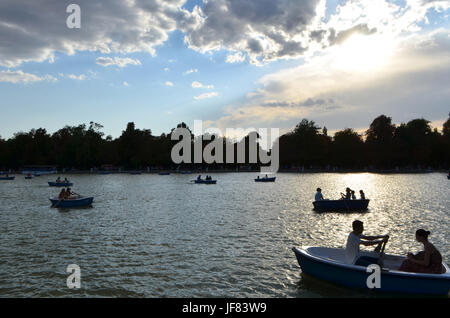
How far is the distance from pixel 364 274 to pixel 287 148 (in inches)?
5999

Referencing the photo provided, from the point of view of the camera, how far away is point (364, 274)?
10938mm

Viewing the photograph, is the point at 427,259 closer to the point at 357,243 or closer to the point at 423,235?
the point at 423,235

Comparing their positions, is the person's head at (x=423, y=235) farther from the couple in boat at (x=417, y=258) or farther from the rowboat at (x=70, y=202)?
the rowboat at (x=70, y=202)

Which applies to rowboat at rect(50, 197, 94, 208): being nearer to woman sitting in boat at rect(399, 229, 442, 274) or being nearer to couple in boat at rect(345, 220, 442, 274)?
couple in boat at rect(345, 220, 442, 274)

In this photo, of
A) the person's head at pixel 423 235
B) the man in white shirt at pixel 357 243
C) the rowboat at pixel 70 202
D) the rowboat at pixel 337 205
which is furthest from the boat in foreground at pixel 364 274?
the rowboat at pixel 70 202

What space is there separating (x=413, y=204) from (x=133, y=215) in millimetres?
29437

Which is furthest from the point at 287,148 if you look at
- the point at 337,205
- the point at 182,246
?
the point at 182,246

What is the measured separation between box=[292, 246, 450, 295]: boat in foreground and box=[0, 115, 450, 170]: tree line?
138 metres

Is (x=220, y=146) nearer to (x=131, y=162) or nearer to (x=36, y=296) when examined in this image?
(x=131, y=162)

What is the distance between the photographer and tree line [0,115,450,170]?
14025 centimetres

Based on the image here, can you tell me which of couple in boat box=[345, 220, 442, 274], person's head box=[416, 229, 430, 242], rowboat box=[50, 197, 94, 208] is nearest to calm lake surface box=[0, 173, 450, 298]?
rowboat box=[50, 197, 94, 208]

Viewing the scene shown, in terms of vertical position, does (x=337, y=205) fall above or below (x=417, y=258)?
below

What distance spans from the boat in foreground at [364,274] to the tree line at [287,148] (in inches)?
5443

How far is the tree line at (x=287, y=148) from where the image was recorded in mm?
140250
